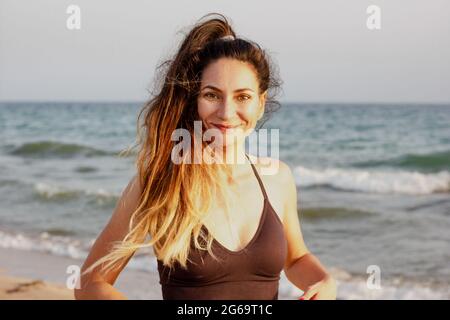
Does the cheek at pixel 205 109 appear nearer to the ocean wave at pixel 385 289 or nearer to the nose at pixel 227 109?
the nose at pixel 227 109

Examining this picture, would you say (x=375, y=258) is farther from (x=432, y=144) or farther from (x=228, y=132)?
(x=432, y=144)

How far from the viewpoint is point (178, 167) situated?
2691mm

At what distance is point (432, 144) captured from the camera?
65.6 ft

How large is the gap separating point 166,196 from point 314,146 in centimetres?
1801

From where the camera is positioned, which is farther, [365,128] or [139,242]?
[365,128]

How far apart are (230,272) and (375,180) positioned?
41.6 ft

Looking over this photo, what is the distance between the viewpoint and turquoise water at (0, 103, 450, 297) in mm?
8883

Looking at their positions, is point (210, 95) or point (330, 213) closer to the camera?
point (210, 95)

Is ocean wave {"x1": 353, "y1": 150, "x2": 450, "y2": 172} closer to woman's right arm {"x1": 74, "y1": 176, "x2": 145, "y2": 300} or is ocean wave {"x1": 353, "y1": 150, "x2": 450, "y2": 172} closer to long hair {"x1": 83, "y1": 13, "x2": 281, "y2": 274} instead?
long hair {"x1": 83, "y1": 13, "x2": 281, "y2": 274}

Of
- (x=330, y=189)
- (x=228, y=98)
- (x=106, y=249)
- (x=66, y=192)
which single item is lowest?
(x=330, y=189)

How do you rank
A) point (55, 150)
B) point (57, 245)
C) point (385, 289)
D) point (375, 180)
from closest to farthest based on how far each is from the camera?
point (385, 289), point (57, 245), point (375, 180), point (55, 150)

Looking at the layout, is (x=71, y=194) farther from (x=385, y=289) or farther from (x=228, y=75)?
(x=228, y=75)

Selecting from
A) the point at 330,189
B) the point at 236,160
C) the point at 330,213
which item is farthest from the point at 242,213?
the point at 330,189

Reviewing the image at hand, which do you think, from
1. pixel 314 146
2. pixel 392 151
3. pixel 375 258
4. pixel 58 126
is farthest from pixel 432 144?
pixel 58 126
